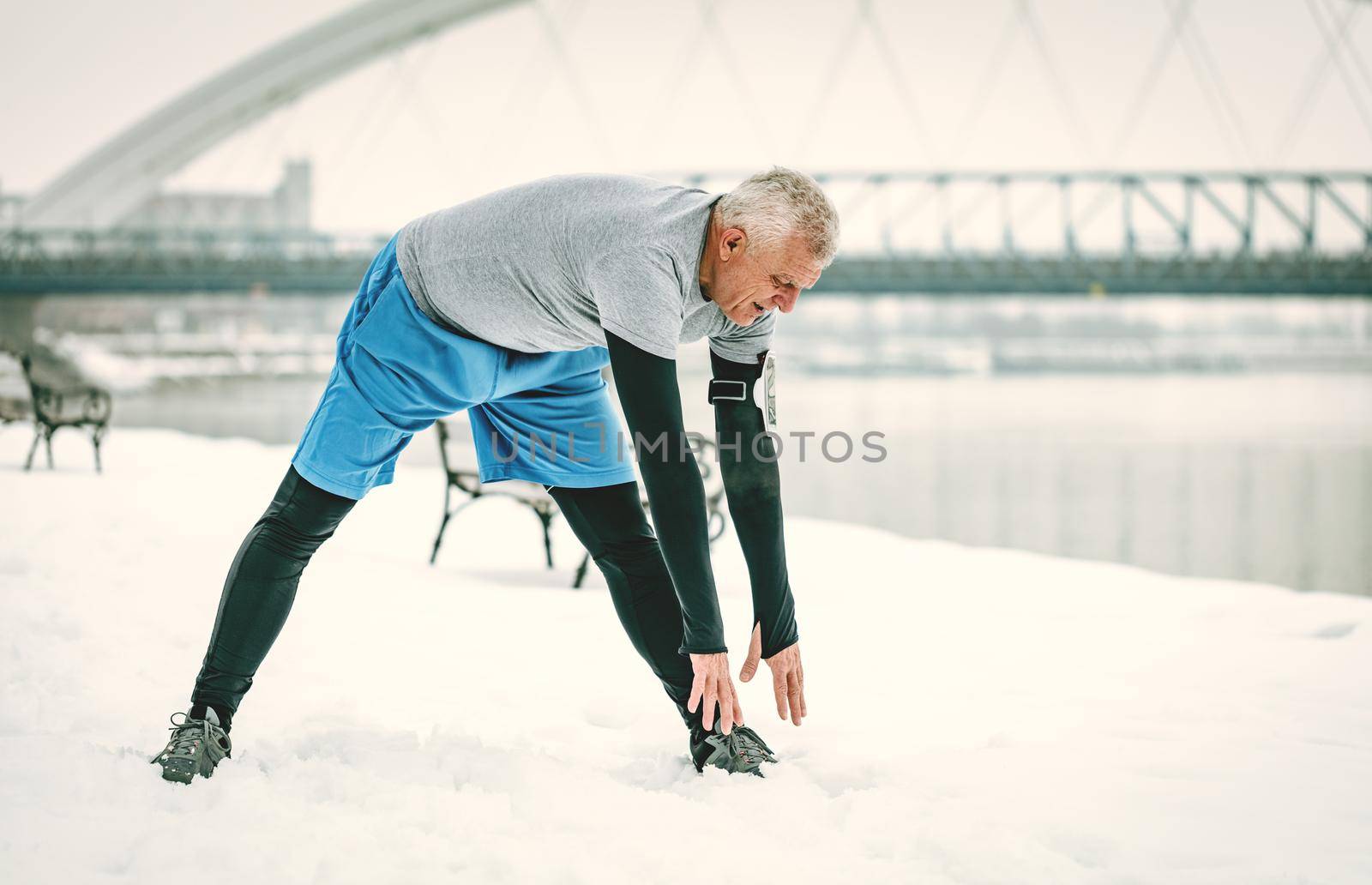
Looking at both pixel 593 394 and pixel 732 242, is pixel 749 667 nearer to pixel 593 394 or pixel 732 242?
pixel 593 394

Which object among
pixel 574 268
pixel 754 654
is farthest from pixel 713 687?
pixel 574 268

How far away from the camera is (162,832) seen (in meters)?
1.99

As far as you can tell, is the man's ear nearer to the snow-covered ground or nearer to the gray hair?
the gray hair

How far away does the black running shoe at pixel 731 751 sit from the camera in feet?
7.98

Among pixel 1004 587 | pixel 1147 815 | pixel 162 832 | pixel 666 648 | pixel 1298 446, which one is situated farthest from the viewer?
pixel 1298 446

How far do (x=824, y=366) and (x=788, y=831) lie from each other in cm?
8260

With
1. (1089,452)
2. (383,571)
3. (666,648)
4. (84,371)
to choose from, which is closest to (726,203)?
(666,648)

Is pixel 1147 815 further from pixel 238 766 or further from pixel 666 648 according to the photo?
pixel 238 766

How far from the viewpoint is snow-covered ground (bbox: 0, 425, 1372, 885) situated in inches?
79.6

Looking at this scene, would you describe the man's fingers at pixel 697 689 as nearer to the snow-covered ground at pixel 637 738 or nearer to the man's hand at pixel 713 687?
the man's hand at pixel 713 687

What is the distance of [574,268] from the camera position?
2.10 metres

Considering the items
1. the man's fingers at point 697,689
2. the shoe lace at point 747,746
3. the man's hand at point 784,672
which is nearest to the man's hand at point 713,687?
the man's fingers at point 697,689

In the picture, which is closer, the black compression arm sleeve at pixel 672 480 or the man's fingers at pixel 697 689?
the black compression arm sleeve at pixel 672 480

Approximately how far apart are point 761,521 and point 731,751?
0.49 m
